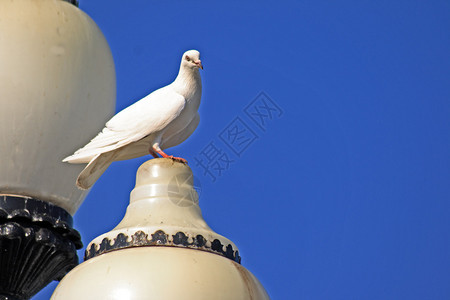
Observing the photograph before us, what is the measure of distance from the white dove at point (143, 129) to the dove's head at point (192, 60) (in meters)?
0.12

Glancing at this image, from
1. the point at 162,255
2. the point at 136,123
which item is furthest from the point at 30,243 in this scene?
the point at 162,255

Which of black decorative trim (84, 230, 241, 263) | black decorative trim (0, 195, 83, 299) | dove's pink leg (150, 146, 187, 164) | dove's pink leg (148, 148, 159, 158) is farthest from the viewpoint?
black decorative trim (0, 195, 83, 299)

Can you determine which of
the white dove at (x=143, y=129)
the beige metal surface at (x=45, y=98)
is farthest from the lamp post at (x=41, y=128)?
the white dove at (x=143, y=129)

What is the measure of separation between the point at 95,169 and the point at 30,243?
1215 millimetres

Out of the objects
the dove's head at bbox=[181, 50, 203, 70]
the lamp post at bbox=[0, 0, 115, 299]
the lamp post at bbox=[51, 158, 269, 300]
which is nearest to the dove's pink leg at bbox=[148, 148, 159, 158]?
the lamp post at bbox=[51, 158, 269, 300]

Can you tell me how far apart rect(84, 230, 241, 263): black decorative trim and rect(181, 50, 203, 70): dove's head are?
1.72m

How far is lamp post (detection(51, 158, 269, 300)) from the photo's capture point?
18.5 ft

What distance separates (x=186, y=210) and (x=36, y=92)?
2.06m

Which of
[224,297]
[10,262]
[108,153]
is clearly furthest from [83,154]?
[224,297]

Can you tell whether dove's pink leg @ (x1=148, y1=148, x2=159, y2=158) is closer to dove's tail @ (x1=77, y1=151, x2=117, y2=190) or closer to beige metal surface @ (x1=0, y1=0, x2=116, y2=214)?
dove's tail @ (x1=77, y1=151, x2=117, y2=190)

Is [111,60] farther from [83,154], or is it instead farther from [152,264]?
[152,264]

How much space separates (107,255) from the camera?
597 cm

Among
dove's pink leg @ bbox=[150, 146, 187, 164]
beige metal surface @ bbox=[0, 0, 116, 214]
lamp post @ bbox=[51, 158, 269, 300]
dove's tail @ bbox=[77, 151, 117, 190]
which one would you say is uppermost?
beige metal surface @ bbox=[0, 0, 116, 214]

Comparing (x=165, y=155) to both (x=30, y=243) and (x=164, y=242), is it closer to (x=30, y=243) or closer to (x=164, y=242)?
(x=164, y=242)
